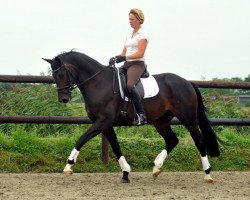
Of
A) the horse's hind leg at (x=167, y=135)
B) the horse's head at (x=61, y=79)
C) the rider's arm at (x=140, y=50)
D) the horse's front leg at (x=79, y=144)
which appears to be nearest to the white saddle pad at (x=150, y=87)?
the rider's arm at (x=140, y=50)

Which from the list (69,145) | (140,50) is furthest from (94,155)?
(140,50)

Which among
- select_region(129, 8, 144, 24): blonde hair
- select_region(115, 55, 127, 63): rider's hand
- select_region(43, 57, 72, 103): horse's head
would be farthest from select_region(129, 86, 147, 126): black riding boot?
select_region(129, 8, 144, 24): blonde hair

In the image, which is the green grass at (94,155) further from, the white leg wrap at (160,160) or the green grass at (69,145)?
the white leg wrap at (160,160)

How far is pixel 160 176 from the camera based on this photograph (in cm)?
Answer: 929

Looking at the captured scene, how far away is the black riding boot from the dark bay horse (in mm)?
119

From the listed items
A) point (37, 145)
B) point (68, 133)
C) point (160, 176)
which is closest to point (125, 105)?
point (160, 176)

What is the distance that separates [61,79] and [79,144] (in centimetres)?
106

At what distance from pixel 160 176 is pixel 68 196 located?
2692mm

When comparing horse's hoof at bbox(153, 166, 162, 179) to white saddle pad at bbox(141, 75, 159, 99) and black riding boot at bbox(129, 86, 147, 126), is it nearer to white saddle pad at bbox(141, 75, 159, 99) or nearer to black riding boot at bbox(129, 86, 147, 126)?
black riding boot at bbox(129, 86, 147, 126)

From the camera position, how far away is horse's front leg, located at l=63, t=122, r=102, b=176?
7.86 m

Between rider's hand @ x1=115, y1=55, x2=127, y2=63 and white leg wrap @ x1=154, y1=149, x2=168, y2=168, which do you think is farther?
white leg wrap @ x1=154, y1=149, x2=168, y2=168

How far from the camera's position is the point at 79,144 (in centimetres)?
801

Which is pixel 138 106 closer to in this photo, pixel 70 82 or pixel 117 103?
pixel 117 103

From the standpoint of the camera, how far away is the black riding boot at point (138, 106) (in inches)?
338
